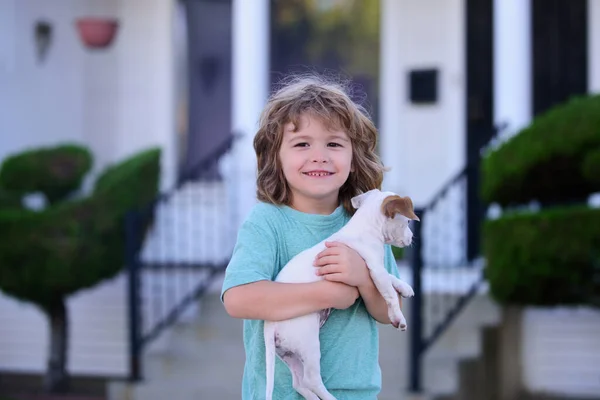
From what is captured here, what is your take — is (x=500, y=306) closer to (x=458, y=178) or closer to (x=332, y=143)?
(x=458, y=178)

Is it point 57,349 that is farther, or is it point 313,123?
point 57,349

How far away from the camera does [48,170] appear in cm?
755

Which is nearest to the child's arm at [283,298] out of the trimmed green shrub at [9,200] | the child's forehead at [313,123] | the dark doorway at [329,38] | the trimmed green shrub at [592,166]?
the child's forehead at [313,123]

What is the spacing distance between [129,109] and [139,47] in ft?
2.07

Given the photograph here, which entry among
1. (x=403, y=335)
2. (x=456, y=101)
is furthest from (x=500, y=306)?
(x=456, y=101)

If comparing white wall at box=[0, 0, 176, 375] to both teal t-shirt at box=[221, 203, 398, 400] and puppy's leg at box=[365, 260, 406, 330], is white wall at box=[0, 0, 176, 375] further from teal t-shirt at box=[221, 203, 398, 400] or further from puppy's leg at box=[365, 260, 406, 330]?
puppy's leg at box=[365, 260, 406, 330]

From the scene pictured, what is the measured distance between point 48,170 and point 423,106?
11.2 feet

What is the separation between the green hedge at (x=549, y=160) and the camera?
5680mm

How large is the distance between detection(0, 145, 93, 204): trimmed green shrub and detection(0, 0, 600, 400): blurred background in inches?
0.7

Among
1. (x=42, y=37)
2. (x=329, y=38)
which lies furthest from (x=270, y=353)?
(x=42, y=37)

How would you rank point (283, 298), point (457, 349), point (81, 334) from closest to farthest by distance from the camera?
point (283, 298) → point (457, 349) → point (81, 334)

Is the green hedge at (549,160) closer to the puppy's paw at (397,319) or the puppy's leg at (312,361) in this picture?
the puppy's paw at (397,319)

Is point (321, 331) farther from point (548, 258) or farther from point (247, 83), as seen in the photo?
point (247, 83)

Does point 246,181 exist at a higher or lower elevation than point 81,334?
higher
